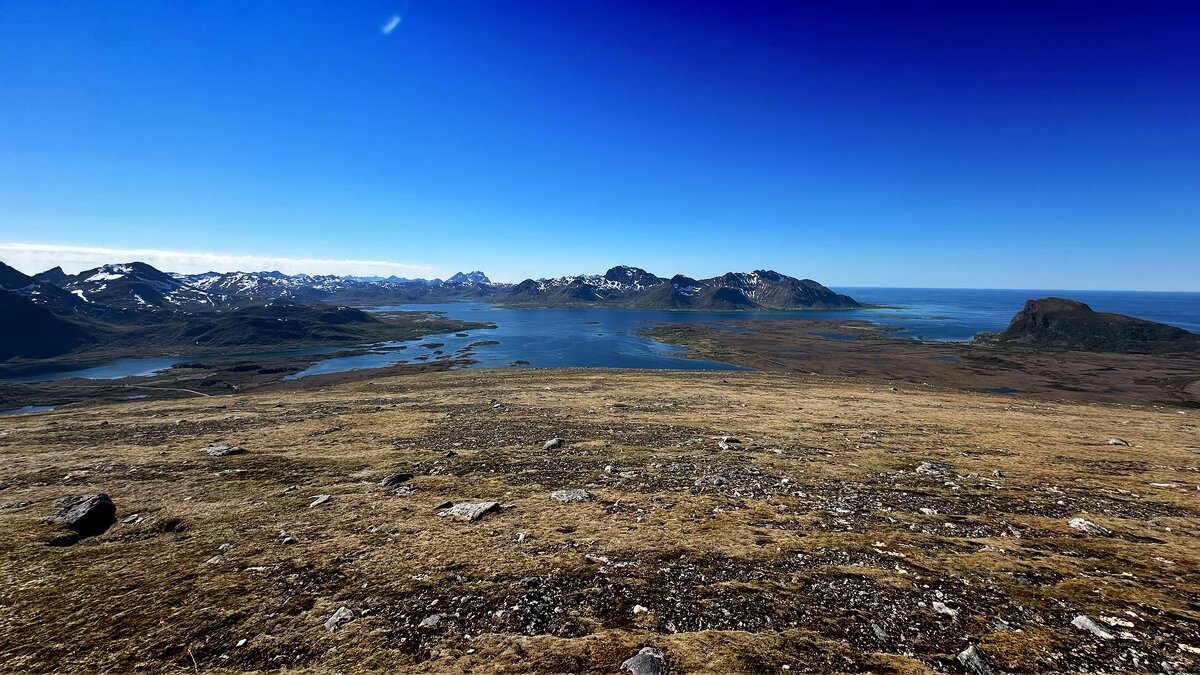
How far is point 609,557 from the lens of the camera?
12961 mm

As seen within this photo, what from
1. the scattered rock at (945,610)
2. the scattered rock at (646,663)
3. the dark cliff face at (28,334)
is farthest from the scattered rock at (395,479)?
the dark cliff face at (28,334)

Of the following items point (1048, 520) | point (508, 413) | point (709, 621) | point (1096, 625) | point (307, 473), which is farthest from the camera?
point (508, 413)

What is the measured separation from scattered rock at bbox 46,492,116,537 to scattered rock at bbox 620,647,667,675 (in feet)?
62.6

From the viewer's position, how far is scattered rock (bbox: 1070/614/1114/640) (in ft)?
30.1

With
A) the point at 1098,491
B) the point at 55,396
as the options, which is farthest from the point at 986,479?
the point at 55,396

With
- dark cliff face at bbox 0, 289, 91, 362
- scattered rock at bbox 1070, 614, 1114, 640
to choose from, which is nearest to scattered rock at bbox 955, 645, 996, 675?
scattered rock at bbox 1070, 614, 1114, 640

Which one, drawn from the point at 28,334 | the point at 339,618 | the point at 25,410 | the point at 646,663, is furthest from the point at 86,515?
the point at 28,334

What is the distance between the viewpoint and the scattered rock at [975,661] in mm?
8336

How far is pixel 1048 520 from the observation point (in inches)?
612

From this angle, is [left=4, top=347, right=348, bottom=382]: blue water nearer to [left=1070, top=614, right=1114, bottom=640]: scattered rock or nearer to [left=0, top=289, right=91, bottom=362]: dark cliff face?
[left=0, top=289, right=91, bottom=362]: dark cliff face

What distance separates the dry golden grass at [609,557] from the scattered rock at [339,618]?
22 centimetres

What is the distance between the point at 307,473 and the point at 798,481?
2362 cm

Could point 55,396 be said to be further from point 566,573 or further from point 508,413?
point 566,573

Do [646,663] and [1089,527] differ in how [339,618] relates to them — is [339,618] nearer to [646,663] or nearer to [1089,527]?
[646,663]
